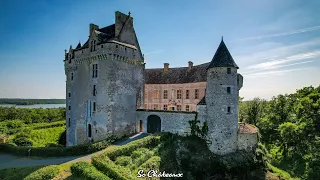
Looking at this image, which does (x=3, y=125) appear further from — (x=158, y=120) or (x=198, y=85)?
(x=198, y=85)

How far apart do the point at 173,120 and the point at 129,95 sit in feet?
21.3

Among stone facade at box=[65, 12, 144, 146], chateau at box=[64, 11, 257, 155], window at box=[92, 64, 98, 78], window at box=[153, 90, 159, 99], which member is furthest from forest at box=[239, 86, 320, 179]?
window at box=[92, 64, 98, 78]

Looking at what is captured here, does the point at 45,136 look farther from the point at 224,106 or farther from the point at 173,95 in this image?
the point at 224,106

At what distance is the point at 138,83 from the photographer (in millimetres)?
30578

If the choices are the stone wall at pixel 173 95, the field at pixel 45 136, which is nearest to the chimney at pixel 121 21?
the stone wall at pixel 173 95

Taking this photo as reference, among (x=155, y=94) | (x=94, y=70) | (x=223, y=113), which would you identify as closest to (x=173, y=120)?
(x=223, y=113)

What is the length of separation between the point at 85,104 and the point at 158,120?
32.3 ft

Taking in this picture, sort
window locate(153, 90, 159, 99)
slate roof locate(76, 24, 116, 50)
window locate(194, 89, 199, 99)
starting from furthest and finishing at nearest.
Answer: window locate(153, 90, 159, 99), window locate(194, 89, 199, 99), slate roof locate(76, 24, 116, 50)

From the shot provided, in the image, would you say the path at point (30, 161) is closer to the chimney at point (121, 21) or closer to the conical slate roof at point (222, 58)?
the chimney at point (121, 21)

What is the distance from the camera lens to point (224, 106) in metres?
24.5

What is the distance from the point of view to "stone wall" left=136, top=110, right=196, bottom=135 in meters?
26.8

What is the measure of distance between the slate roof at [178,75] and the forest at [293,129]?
14.1 metres

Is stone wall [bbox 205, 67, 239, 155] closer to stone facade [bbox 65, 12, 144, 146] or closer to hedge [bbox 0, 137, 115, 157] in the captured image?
stone facade [bbox 65, 12, 144, 146]

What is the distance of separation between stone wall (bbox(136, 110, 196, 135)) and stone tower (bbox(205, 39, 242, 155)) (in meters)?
3.06
